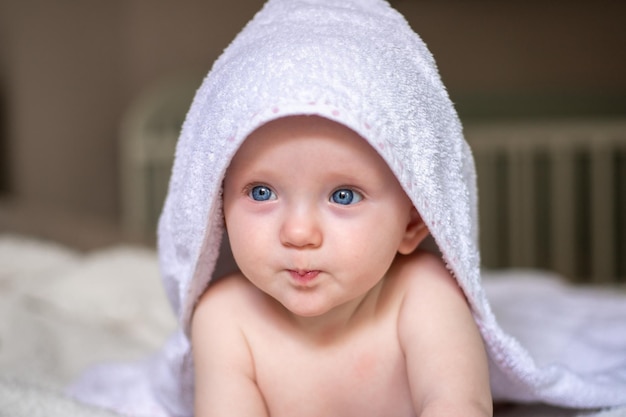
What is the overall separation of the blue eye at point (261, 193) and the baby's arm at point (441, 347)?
0.17 meters

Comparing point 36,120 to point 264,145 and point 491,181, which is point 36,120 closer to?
point 491,181

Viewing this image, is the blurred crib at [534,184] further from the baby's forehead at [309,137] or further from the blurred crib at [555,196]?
the baby's forehead at [309,137]

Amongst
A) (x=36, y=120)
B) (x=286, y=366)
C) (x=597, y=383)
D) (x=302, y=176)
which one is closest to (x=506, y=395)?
(x=597, y=383)

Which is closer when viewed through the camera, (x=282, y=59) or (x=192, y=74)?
(x=282, y=59)

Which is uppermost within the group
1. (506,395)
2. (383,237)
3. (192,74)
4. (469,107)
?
(383,237)

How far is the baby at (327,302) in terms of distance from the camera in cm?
65

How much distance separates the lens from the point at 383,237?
670 millimetres

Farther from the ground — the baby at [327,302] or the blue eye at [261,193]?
the blue eye at [261,193]

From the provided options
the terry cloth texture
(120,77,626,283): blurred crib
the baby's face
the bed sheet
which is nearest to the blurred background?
(120,77,626,283): blurred crib

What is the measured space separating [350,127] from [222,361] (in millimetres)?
248

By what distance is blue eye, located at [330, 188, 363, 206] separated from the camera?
652mm

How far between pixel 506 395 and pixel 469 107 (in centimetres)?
208

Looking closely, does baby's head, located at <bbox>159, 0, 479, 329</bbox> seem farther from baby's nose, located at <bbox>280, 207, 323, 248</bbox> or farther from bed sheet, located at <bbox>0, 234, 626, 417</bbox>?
bed sheet, located at <bbox>0, 234, 626, 417</bbox>

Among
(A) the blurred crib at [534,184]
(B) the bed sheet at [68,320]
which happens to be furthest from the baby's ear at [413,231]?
(A) the blurred crib at [534,184]
